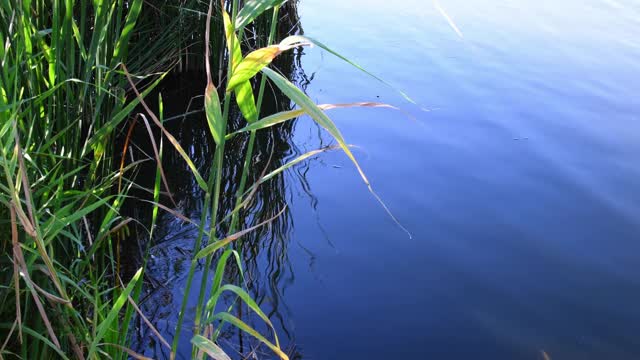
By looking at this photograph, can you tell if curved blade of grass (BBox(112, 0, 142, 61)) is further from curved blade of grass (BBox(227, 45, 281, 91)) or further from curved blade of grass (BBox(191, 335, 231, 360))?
curved blade of grass (BBox(191, 335, 231, 360))

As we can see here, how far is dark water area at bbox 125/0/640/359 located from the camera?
6.95 feet

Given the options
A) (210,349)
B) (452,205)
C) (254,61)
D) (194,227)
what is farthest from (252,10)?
(452,205)

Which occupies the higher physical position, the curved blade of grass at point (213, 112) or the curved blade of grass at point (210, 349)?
the curved blade of grass at point (213, 112)

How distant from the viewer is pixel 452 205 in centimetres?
268

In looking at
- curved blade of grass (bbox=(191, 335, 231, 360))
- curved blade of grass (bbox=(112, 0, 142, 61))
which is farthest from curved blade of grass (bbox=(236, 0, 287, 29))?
curved blade of grass (bbox=(112, 0, 142, 61))

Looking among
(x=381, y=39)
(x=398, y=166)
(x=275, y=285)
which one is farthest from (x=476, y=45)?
(x=275, y=285)

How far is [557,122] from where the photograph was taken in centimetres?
322

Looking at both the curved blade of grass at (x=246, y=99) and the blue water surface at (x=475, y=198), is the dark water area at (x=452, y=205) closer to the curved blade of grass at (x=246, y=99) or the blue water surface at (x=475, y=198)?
the blue water surface at (x=475, y=198)

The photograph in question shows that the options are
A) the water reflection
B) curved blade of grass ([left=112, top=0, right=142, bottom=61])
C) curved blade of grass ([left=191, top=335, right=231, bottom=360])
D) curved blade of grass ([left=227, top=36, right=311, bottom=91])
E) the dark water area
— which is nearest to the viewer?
curved blade of grass ([left=227, top=36, right=311, bottom=91])

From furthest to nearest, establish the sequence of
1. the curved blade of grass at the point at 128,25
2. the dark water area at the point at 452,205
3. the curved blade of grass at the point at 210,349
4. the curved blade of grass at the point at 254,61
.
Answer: the dark water area at the point at 452,205 < the curved blade of grass at the point at 128,25 < the curved blade of grass at the point at 210,349 < the curved blade of grass at the point at 254,61

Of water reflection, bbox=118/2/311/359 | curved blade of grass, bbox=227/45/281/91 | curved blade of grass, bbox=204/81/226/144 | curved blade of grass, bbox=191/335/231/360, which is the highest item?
curved blade of grass, bbox=227/45/281/91

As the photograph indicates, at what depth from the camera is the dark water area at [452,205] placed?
212 cm

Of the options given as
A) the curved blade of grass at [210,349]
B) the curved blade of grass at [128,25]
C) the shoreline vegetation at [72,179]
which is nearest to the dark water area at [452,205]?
the shoreline vegetation at [72,179]

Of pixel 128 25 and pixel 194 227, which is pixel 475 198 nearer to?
pixel 194 227
